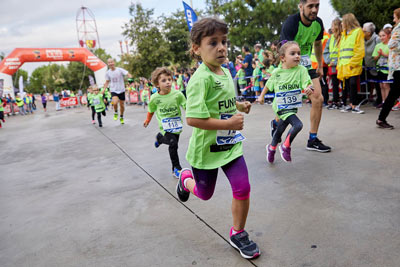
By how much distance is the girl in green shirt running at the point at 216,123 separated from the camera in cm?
206

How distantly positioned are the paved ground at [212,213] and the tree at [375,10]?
6.54 meters

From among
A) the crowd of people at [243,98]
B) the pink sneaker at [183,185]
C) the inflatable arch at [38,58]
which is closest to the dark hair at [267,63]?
the crowd of people at [243,98]

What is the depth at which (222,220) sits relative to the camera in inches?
107

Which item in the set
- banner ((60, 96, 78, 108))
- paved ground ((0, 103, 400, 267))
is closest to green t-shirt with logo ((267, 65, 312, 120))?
paved ground ((0, 103, 400, 267))

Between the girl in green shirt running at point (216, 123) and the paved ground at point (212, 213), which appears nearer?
the girl in green shirt running at point (216, 123)

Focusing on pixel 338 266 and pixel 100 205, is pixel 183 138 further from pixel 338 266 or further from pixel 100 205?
pixel 338 266

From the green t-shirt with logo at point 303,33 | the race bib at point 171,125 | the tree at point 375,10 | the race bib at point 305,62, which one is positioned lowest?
the race bib at point 171,125

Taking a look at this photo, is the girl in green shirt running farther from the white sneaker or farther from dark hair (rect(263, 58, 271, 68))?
dark hair (rect(263, 58, 271, 68))

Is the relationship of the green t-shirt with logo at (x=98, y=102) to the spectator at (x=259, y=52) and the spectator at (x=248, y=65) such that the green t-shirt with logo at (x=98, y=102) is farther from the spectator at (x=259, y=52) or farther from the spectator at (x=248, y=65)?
the spectator at (x=259, y=52)

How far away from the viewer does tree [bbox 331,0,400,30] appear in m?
9.74

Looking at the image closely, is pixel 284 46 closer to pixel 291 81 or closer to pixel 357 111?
pixel 291 81

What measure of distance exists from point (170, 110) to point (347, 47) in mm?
4814

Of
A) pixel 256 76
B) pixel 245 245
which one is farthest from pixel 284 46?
pixel 256 76

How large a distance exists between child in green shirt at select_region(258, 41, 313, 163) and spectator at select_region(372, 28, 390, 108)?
13.8 feet
